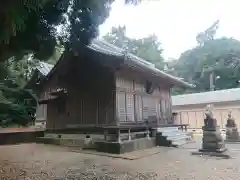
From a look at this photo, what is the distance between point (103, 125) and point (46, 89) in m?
8.10

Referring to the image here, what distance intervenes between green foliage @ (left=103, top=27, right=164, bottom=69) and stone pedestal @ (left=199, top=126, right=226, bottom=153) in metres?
28.4

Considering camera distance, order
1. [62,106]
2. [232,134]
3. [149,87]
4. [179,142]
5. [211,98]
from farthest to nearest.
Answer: [211,98] < [62,106] < [232,134] < [149,87] < [179,142]

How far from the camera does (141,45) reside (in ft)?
133

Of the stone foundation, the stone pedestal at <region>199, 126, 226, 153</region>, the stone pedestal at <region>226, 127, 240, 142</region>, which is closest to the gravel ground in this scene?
the stone pedestal at <region>199, 126, 226, 153</region>

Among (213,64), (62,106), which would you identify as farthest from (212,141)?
(213,64)

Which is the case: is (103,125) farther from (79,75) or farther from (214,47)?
(214,47)

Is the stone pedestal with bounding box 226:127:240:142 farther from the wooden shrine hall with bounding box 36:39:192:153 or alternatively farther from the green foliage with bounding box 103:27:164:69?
the green foliage with bounding box 103:27:164:69

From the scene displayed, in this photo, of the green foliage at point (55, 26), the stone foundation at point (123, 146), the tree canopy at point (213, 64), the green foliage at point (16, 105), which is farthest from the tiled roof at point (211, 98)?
the green foliage at point (55, 26)

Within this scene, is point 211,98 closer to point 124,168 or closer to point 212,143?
point 212,143

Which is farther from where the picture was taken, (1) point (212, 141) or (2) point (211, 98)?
(2) point (211, 98)

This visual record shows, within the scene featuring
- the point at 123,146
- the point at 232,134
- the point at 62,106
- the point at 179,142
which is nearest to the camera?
the point at 123,146

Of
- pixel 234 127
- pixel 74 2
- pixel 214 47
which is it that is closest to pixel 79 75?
pixel 74 2

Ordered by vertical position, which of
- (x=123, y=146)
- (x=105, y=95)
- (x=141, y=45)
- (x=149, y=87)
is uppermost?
(x=141, y=45)

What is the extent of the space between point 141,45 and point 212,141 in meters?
33.3
